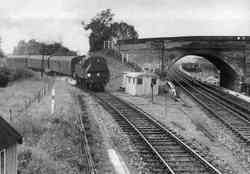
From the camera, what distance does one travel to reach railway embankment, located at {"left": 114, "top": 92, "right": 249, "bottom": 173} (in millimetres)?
13855

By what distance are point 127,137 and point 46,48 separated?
52473mm

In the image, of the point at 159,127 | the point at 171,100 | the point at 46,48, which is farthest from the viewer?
the point at 46,48

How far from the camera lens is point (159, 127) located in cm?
1856

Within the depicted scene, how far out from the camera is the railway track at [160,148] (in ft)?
40.6

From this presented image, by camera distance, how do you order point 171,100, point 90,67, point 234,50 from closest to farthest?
point 171,100, point 90,67, point 234,50

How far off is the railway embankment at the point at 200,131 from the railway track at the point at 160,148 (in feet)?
2.07

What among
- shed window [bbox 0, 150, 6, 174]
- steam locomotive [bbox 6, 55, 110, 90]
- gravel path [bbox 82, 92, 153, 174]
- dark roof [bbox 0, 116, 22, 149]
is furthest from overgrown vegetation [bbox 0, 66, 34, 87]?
shed window [bbox 0, 150, 6, 174]

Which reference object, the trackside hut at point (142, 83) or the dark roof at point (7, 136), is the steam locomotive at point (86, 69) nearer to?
the trackside hut at point (142, 83)

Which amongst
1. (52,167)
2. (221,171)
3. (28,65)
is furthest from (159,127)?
(28,65)

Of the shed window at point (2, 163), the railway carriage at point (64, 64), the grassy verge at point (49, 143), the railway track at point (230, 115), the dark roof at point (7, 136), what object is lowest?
the railway track at point (230, 115)

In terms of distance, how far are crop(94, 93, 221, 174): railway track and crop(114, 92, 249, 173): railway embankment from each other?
2.07ft

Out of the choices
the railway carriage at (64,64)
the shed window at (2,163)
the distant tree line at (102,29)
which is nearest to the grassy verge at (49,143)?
the shed window at (2,163)

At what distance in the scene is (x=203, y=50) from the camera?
141ft

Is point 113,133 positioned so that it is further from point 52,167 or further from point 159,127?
point 52,167
